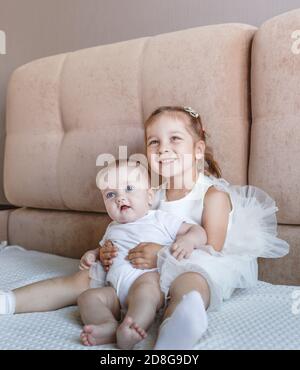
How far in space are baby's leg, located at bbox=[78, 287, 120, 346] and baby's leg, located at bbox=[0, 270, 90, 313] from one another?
114 millimetres

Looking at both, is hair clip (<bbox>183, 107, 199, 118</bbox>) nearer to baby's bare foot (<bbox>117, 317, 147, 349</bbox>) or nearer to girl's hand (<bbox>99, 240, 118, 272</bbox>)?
girl's hand (<bbox>99, 240, 118, 272</bbox>)

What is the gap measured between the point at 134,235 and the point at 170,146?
25 centimetres

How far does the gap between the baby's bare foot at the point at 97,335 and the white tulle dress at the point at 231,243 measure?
160 millimetres

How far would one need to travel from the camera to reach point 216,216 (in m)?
1.12

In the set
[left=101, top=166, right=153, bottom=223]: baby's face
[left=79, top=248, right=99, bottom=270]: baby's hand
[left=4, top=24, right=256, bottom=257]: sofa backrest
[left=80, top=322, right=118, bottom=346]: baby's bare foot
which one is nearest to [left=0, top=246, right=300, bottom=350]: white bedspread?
[left=80, top=322, right=118, bottom=346]: baby's bare foot

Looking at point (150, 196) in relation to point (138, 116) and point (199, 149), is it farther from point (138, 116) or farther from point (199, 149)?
point (138, 116)

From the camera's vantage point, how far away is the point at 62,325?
3.03 ft

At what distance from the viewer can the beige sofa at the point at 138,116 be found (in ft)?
3.89

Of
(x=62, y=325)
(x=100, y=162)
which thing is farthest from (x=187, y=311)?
(x=100, y=162)

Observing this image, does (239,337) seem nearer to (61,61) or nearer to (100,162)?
(100,162)

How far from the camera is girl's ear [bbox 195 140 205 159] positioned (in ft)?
3.99

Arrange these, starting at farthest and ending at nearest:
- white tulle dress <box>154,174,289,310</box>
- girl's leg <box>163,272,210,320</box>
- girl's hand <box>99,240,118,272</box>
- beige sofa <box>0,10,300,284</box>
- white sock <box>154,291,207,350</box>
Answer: beige sofa <box>0,10,300,284</box> → girl's hand <box>99,240,118,272</box> → white tulle dress <box>154,174,289,310</box> → girl's leg <box>163,272,210,320</box> → white sock <box>154,291,207,350</box>
